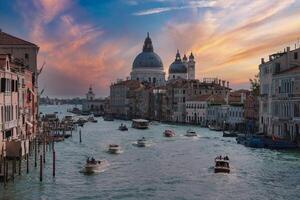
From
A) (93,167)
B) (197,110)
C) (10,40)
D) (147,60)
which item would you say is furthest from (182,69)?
(93,167)

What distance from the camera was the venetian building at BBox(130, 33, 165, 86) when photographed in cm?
12500

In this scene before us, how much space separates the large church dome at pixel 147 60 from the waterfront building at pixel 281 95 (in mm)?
76435

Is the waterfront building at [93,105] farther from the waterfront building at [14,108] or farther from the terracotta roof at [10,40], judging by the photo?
the waterfront building at [14,108]

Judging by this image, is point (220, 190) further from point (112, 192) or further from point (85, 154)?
point (85, 154)

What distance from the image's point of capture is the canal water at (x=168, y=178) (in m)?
21.2

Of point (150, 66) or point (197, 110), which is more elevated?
point (150, 66)

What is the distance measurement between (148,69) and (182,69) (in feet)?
30.7

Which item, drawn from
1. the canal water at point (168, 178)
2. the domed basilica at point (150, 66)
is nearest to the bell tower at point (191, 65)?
the domed basilica at point (150, 66)

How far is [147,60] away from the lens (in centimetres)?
12544

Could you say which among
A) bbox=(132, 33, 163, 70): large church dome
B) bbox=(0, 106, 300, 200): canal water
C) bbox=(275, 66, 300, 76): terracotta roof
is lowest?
bbox=(0, 106, 300, 200): canal water

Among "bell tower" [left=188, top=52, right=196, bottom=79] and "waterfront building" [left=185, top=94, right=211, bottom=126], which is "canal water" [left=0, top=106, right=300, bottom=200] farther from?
"bell tower" [left=188, top=52, right=196, bottom=79]

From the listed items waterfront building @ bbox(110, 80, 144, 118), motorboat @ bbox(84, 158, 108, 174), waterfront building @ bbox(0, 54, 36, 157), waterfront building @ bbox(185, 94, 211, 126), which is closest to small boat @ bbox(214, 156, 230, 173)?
motorboat @ bbox(84, 158, 108, 174)

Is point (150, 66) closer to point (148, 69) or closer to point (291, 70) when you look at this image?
point (148, 69)

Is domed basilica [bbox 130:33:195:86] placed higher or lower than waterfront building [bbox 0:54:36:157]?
higher
